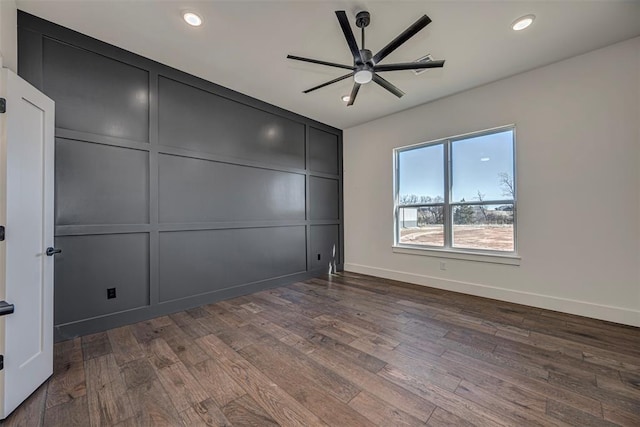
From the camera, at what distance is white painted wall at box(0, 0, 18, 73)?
185 cm

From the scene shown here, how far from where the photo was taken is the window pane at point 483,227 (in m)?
3.45

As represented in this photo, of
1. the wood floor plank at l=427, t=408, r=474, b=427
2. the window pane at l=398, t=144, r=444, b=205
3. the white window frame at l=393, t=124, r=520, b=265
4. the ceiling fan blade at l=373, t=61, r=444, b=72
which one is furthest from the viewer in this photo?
the window pane at l=398, t=144, r=444, b=205

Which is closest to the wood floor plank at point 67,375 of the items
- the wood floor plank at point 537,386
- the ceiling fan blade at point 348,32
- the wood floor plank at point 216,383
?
the wood floor plank at point 216,383

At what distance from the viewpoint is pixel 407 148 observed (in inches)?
176

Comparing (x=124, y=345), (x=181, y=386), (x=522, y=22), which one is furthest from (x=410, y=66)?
(x=124, y=345)

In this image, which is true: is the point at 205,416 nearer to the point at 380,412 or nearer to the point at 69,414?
the point at 69,414

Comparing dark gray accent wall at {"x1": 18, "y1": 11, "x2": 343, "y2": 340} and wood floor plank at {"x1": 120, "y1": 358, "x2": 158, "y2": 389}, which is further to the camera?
dark gray accent wall at {"x1": 18, "y1": 11, "x2": 343, "y2": 340}

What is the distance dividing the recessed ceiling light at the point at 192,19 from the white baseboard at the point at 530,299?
4.29 m

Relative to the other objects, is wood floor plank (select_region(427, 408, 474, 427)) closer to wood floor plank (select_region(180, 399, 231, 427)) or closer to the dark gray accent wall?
wood floor plank (select_region(180, 399, 231, 427))

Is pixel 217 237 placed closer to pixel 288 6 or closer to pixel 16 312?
pixel 16 312

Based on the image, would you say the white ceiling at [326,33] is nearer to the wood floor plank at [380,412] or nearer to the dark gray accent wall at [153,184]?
the dark gray accent wall at [153,184]

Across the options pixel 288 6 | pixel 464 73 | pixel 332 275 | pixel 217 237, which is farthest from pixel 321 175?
pixel 288 6

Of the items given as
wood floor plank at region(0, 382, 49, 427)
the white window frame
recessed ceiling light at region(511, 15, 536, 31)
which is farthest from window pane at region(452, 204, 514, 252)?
wood floor plank at region(0, 382, 49, 427)

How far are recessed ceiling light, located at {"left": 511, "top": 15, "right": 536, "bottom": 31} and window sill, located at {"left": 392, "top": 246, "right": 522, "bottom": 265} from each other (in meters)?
2.56
